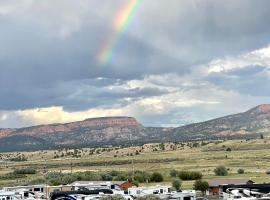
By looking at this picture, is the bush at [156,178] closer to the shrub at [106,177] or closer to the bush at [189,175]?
the bush at [189,175]

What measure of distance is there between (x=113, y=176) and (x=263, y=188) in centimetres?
5588

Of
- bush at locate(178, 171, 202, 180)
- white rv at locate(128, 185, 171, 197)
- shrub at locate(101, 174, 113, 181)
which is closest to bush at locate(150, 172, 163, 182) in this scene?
bush at locate(178, 171, 202, 180)

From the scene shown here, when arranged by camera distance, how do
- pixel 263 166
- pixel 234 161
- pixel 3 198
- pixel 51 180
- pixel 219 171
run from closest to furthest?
pixel 3 198, pixel 51 180, pixel 219 171, pixel 263 166, pixel 234 161

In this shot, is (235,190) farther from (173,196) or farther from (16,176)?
(16,176)

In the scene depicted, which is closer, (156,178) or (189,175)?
(156,178)

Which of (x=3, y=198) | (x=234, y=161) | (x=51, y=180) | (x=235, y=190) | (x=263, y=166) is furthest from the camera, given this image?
(x=234, y=161)

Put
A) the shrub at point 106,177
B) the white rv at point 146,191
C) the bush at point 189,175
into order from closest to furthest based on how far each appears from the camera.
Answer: the white rv at point 146,191 < the shrub at point 106,177 < the bush at point 189,175

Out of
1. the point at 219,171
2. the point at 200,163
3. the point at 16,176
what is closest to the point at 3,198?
the point at 219,171

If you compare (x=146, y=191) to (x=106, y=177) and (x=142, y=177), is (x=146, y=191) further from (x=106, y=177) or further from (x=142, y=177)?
(x=142, y=177)

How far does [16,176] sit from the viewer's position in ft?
477

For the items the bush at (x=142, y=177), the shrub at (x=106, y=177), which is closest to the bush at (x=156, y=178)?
the bush at (x=142, y=177)

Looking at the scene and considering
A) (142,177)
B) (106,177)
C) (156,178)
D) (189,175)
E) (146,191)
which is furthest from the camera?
(189,175)

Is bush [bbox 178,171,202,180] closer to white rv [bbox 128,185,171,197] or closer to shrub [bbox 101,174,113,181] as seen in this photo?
shrub [bbox 101,174,113,181]

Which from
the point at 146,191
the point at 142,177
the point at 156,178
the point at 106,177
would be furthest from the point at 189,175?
the point at 146,191
